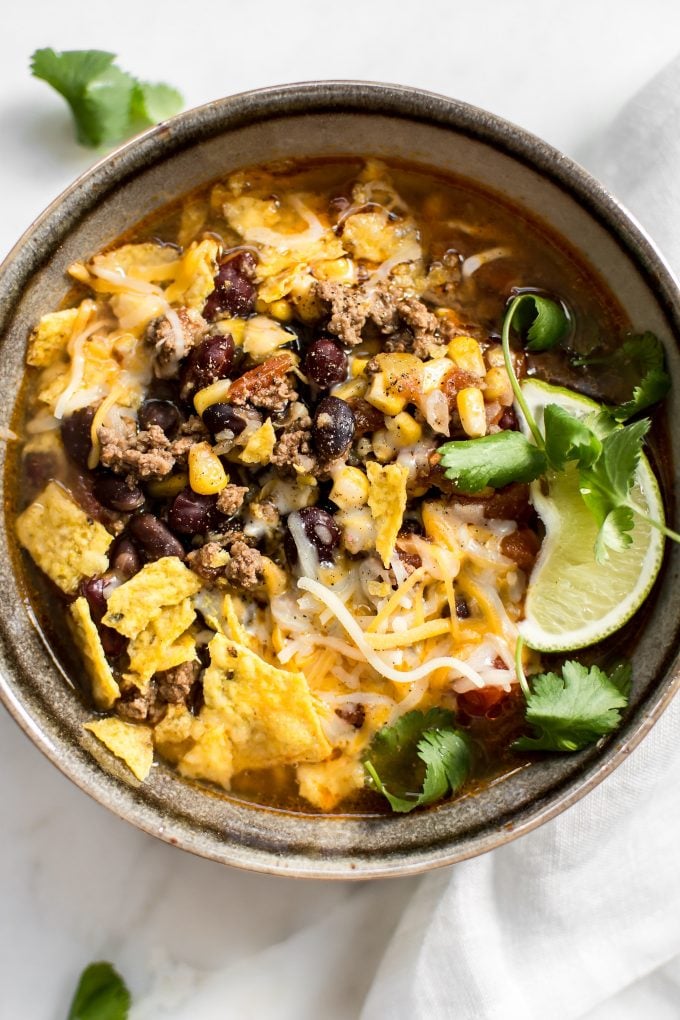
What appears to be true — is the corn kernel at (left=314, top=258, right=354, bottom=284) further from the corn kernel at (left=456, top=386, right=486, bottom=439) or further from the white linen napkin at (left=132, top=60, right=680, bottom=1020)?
the white linen napkin at (left=132, top=60, right=680, bottom=1020)

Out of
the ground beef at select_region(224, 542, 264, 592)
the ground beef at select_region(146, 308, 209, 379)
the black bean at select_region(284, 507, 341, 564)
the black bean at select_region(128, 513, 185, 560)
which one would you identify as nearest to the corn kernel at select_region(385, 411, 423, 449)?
the black bean at select_region(284, 507, 341, 564)

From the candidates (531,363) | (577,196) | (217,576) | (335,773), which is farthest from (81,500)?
(577,196)

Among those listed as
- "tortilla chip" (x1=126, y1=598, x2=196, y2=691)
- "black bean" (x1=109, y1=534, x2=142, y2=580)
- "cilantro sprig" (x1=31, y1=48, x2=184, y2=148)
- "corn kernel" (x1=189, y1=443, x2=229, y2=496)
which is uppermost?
"cilantro sprig" (x1=31, y1=48, x2=184, y2=148)

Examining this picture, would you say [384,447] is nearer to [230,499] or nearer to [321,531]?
[321,531]

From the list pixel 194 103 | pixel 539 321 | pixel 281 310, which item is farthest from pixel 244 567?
pixel 194 103

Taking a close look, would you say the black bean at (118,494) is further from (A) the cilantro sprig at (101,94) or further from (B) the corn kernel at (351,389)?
(A) the cilantro sprig at (101,94)

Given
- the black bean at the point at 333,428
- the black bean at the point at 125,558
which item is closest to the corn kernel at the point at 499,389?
the black bean at the point at 333,428
